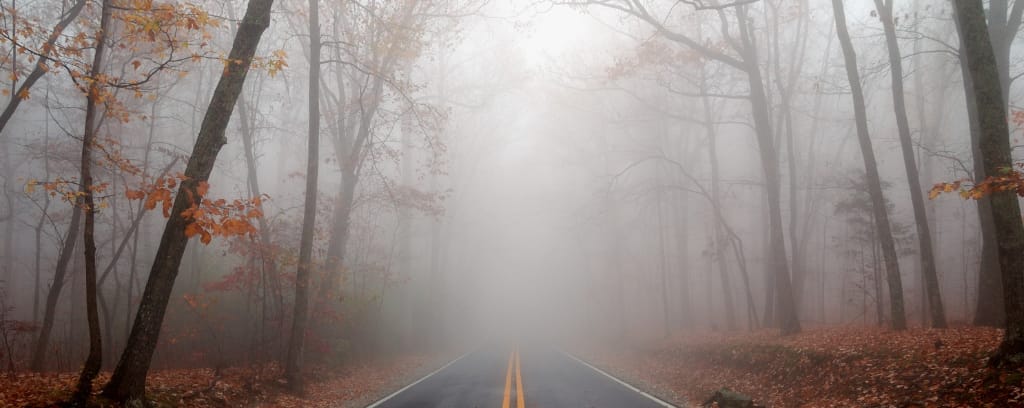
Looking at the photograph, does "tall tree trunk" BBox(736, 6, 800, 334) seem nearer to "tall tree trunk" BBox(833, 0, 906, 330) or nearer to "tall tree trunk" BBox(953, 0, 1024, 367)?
"tall tree trunk" BBox(833, 0, 906, 330)

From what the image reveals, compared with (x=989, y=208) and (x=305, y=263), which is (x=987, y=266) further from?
(x=305, y=263)

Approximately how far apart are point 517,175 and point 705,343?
27.6 m

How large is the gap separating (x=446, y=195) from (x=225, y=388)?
45.3 ft

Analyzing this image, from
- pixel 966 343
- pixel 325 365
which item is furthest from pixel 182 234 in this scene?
pixel 966 343

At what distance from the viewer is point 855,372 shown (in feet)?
32.0

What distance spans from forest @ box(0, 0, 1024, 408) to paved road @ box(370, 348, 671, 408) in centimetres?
16

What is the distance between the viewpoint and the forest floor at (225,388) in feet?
27.9

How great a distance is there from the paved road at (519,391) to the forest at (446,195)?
155 millimetres

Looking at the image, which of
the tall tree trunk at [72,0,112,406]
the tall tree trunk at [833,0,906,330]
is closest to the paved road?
the tall tree trunk at [72,0,112,406]

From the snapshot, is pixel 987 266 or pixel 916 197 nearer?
pixel 987 266

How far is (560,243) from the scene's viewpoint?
67688 mm

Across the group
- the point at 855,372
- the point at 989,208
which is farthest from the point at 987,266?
the point at 855,372

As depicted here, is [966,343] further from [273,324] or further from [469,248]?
[469,248]

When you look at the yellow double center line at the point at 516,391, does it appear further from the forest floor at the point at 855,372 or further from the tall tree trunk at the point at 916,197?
the tall tree trunk at the point at 916,197
